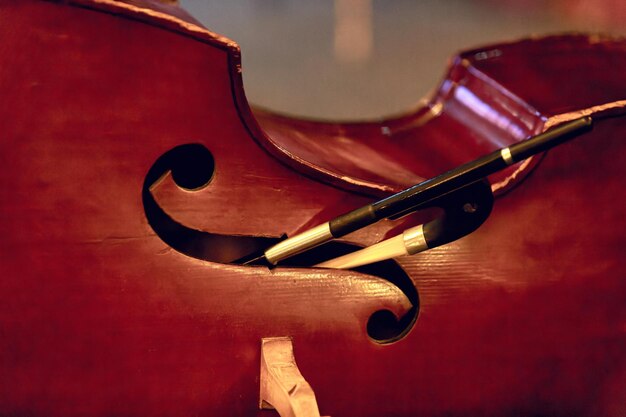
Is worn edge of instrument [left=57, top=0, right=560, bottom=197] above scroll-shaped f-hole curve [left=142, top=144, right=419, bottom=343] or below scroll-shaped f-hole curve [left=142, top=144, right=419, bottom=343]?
above

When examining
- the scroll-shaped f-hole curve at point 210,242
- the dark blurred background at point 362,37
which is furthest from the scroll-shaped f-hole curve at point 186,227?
the dark blurred background at point 362,37

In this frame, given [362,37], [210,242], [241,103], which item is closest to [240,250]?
[210,242]

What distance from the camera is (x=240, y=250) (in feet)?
2.77

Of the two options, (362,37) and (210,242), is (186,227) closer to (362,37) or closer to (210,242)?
(210,242)

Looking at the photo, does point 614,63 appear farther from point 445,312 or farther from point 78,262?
point 78,262

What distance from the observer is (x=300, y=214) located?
0.80 metres

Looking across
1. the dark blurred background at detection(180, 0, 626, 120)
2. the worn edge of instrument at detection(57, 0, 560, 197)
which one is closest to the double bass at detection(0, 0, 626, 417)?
the worn edge of instrument at detection(57, 0, 560, 197)

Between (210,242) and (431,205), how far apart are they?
24 centimetres

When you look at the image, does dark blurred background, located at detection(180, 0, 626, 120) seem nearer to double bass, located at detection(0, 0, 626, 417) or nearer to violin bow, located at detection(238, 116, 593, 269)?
double bass, located at detection(0, 0, 626, 417)

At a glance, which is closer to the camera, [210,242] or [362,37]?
[210,242]

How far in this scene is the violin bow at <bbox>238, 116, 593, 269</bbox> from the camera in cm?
71

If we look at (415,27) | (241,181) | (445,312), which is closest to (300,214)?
(241,181)

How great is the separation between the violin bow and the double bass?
3 cm

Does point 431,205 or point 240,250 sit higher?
point 431,205
